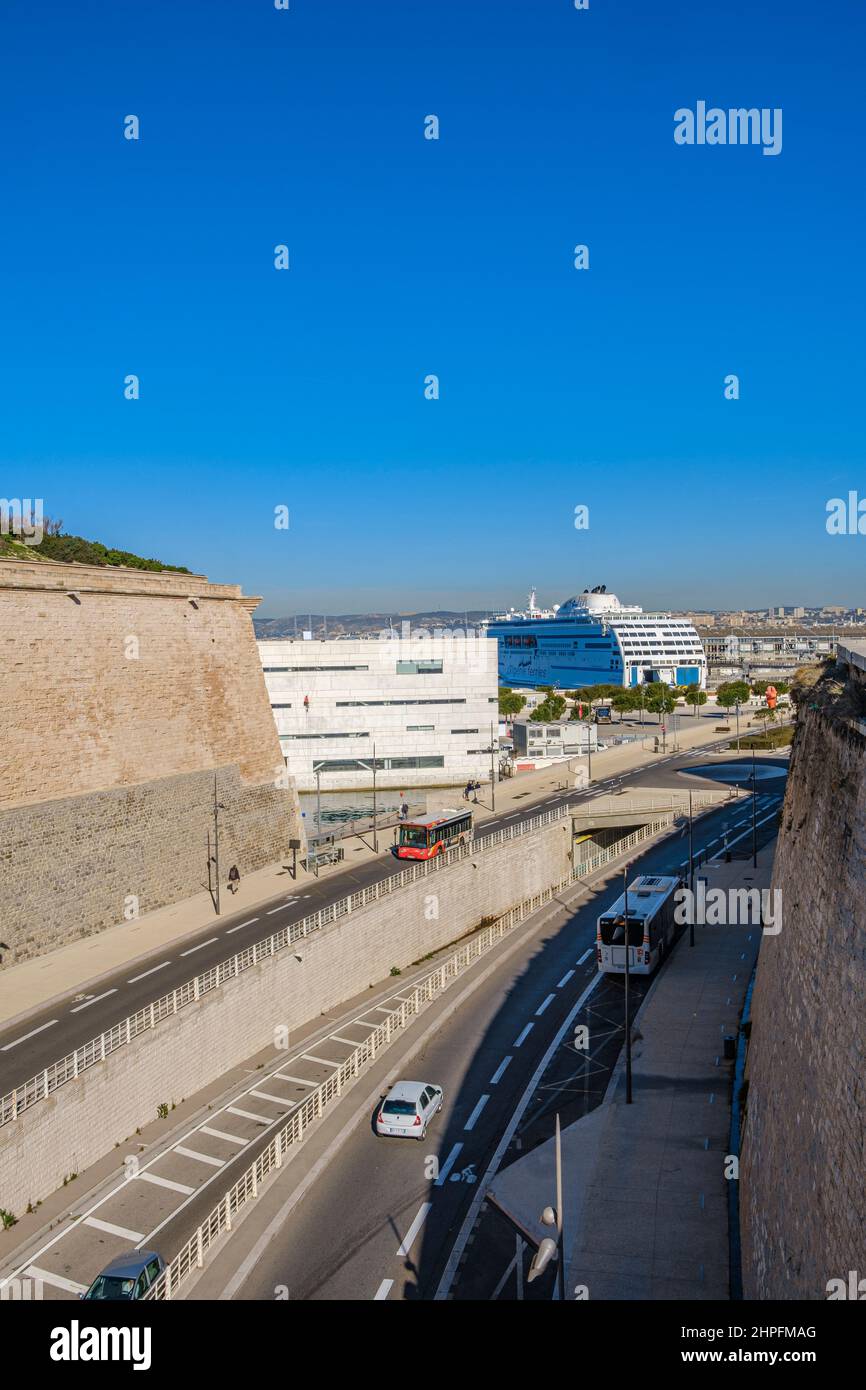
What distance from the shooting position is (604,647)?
129000mm

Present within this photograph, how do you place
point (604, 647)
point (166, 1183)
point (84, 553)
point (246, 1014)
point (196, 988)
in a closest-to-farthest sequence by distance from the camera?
point (166, 1183)
point (196, 988)
point (246, 1014)
point (84, 553)
point (604, 647)

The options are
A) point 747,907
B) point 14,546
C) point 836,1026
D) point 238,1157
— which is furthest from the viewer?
point 14,546

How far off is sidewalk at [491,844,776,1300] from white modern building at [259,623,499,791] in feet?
112

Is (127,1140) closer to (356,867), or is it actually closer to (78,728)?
(78,728)

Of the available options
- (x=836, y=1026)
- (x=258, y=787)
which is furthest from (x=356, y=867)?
(x=836, y=1026)

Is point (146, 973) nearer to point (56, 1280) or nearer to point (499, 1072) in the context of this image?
point (499, 1072)

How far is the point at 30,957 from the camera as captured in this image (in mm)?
23906

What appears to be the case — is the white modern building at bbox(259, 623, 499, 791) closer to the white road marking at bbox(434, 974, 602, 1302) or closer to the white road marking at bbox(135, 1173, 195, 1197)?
the white road marking at bbox(434, 974, 602, 1302)

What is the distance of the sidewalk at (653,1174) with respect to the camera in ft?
44.3

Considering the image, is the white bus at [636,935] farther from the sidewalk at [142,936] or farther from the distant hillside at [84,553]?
the distant hillside at [84,553]

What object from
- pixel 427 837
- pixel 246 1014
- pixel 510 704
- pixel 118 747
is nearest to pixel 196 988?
pixel 246 1014

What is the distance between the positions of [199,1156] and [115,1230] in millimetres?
2666

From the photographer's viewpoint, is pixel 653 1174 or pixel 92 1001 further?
pixel 92 1001

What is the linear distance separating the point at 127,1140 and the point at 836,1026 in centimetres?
1359
